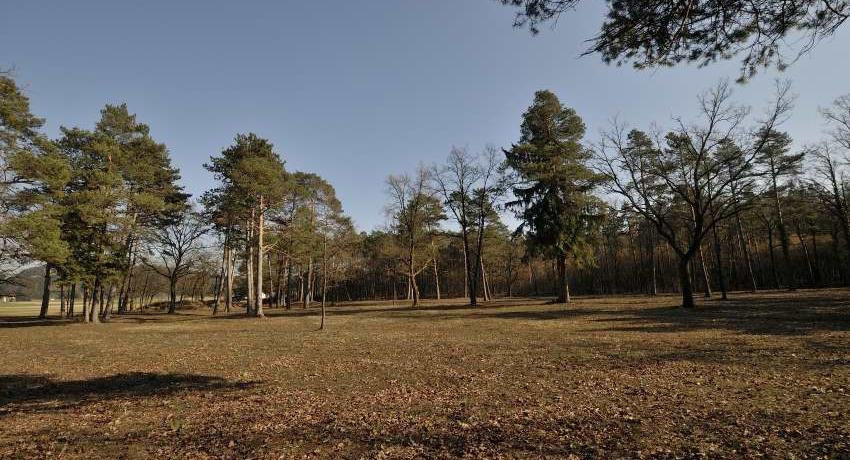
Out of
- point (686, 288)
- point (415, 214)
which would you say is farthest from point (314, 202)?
point (686, 288)

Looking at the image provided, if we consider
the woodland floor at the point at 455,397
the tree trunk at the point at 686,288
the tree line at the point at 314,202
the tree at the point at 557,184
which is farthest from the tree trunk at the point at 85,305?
the tree trunk at the point at 686,288

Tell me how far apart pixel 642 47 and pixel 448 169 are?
29443 mm

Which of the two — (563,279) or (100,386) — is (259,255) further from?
(563,279)

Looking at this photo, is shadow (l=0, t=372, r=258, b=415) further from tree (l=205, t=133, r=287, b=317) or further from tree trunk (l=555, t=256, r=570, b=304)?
tree trunk (l=555, t=256, r=570, b=304)

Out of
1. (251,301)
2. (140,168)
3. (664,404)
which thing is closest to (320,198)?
(251,301)

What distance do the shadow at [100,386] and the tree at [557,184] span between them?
25.7 metres

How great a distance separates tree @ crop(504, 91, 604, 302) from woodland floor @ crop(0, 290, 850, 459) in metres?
15.4

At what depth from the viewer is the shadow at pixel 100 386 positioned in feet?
30.7

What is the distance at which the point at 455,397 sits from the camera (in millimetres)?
8102

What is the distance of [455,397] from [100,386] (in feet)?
31.1

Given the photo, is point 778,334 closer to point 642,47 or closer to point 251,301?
point 642,47

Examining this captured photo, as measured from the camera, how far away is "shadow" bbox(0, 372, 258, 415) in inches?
368

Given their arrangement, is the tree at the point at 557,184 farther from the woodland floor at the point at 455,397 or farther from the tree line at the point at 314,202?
the woodland floor at the point at 455,397

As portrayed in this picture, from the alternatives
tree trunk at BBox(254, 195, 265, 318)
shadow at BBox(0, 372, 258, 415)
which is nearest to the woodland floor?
shadow at BBox(0, 372, 258, 415)
